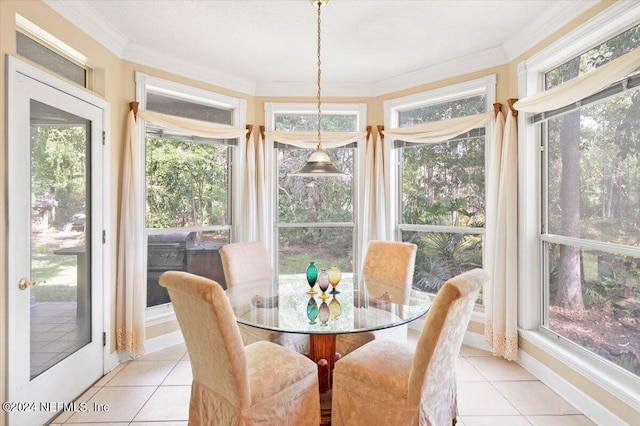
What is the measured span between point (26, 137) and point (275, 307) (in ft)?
6.02

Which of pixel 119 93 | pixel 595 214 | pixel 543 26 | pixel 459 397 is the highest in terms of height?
pixel 543 26

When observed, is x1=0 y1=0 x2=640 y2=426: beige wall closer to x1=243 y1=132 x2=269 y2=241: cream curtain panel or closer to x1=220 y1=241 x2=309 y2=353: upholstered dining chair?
x1=243 y1=132 x2=269 y2=241: cream curtain panel

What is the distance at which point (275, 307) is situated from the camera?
2209 mm

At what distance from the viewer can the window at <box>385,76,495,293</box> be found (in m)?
3.43

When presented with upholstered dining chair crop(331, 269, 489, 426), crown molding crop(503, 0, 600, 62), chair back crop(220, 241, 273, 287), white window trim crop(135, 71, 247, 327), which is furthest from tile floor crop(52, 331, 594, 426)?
crown molding crop(503, 0, 600, 62)

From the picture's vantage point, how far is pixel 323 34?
2.88m

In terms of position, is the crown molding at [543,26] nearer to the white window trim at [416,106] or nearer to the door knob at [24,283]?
the white window trim at [416,106]

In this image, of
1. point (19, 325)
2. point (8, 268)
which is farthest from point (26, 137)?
point (19, 325)

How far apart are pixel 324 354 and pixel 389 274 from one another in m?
1.03

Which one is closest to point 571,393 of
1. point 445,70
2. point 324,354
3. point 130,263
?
point 324,354

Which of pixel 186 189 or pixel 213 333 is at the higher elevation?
pixel 186 189

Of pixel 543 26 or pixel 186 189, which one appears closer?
pixel 543 26

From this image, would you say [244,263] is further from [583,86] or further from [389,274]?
[583,86]

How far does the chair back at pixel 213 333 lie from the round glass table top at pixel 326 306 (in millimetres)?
307
